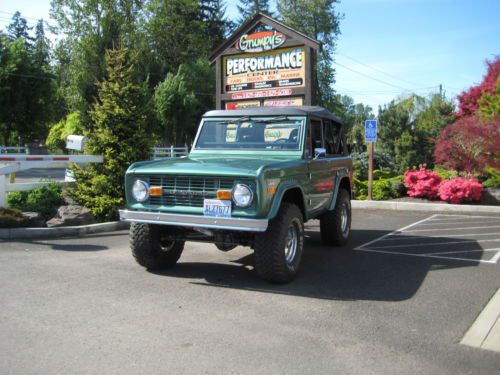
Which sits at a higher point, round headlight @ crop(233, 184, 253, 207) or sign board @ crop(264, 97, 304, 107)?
sign board @ crop(264, 97, 304, 107)

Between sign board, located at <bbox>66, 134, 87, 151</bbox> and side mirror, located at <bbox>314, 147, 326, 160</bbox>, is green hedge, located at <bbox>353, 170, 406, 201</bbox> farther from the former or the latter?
side mirror, located at <bbox>314, 147, 326, 160</bbox>

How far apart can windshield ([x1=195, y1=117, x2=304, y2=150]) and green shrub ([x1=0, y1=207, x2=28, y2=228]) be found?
3.83 meters

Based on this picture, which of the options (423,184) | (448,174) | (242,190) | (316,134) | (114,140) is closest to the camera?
(242,190)

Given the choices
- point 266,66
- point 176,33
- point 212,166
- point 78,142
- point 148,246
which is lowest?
point 148,246

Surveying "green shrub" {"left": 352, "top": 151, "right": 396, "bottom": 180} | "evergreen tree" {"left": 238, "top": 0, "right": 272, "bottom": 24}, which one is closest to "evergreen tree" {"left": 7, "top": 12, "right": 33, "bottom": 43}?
"evergreen tree" {"left": 238, "top": 0, "right": 272, "bottom": 24}

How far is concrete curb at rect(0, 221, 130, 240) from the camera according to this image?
845cm

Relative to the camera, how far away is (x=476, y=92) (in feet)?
71.4

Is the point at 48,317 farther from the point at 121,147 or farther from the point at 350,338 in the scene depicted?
the point at 121,147

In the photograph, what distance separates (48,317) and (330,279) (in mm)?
3200

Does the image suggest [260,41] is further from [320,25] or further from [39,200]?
[320,25]

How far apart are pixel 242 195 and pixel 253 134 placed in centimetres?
177

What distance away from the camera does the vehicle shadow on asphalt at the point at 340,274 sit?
5.46 metres

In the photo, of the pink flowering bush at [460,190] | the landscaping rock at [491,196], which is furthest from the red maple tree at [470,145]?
the pink flowering bush at [460,190]

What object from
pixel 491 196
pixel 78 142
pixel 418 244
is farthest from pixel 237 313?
pixel 491 196
